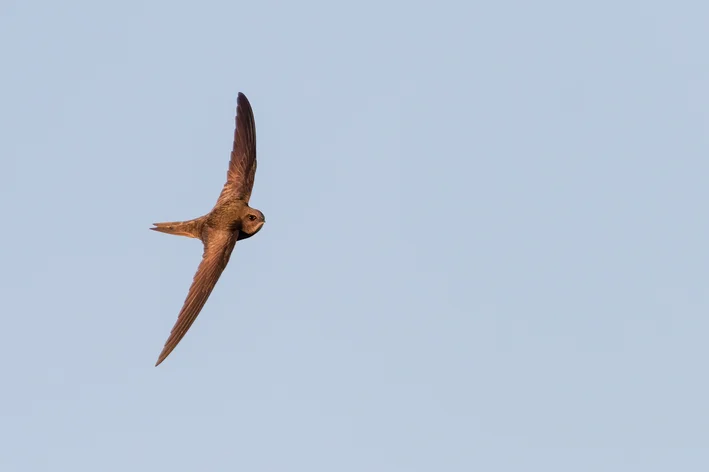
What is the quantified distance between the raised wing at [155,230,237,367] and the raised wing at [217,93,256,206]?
201cm

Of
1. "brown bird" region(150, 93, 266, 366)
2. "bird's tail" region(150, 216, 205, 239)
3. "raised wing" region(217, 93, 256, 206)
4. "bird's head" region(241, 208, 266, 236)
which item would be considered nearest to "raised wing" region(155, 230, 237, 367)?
"brown bird" region(150, 93, 266, 366)

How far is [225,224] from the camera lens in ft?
87.5

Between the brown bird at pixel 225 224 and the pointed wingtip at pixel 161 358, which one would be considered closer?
the pointed wingtip at pixel 161 358

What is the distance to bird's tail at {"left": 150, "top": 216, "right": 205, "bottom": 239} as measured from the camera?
27.0 metres

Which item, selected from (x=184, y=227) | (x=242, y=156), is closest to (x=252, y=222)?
(x=184, y=227)

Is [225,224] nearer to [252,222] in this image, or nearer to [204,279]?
[252,222]

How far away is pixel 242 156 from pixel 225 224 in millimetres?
2564

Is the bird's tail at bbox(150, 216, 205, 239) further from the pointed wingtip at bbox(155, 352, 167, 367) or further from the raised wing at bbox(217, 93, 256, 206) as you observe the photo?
the pointed wingtip at bbox(155, 352, 167, 367)

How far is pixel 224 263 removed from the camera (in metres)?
25.7

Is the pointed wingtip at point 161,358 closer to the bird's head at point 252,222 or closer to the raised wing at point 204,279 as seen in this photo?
the raised wing at point 204,279

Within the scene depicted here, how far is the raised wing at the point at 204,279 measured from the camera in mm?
23516

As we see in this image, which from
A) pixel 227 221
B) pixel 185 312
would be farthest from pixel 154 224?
pixel 185 312

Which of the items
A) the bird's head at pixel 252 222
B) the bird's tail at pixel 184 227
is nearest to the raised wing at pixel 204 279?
the bird's head at pixel 252 222

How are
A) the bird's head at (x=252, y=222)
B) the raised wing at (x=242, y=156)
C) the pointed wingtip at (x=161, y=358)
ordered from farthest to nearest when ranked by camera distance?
the raised wing at (x=242, y=156)
the bird's head at (x=252, y=222)
the pointed wingtip at (x=161, y=358)
